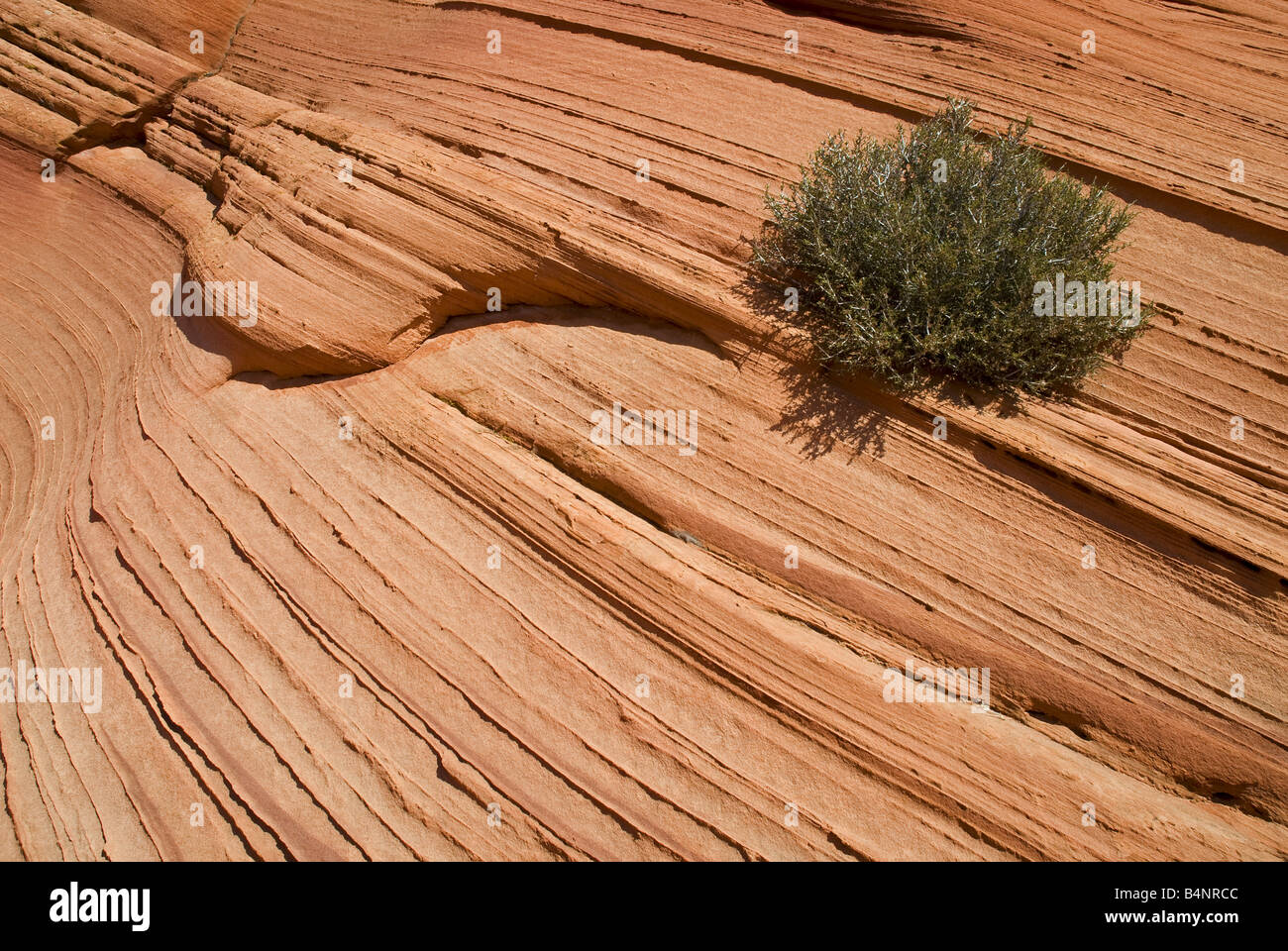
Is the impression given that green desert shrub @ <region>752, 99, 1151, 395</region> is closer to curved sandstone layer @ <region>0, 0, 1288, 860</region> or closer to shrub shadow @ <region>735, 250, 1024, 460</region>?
shrub shadow @ <region>735, 250, 1024, 460</region>

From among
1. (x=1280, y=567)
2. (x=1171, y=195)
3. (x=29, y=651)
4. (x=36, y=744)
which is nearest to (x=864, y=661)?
(x=1280, y=567)

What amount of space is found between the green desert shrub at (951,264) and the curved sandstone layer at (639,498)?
0.90 feet

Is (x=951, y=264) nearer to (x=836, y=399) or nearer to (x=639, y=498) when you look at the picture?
(x=836, y=399)

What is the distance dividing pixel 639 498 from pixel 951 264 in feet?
8.90

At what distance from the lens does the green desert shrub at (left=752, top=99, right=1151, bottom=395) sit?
5.30 m

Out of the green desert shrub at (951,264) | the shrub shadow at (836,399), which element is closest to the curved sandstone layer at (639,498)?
the shrub shadow at (836,399)

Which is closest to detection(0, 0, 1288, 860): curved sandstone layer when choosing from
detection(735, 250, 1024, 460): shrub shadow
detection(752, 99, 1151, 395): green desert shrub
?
detection(735, 250, 1024, 460): shrub shadow

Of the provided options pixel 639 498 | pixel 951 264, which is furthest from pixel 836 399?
pixel 639 498

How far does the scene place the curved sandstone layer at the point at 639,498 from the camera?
14.6ft

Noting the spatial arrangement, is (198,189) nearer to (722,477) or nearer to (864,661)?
(722,477)

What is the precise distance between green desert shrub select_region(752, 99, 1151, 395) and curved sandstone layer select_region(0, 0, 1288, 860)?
276 mm

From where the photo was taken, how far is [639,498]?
5449mm

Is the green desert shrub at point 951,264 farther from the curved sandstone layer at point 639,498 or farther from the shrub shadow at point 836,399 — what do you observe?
the curved sandstone layer at point 639,498

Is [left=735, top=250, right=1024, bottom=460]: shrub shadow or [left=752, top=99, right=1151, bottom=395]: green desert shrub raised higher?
[left=752, top=99, right=1151, bottom=395]: green desert shrub
